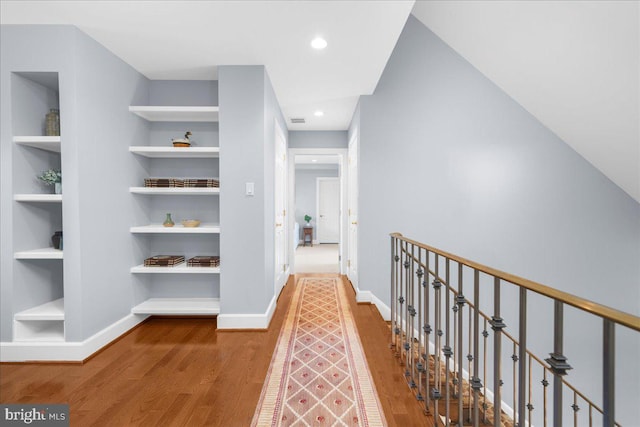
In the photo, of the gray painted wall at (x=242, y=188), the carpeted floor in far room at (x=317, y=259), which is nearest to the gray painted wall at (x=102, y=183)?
the gray painted wall at (x=242, y=188)

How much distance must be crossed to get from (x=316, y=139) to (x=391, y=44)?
2.76 meters

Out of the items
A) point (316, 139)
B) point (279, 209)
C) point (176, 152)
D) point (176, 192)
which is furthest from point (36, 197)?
point (316, 139)

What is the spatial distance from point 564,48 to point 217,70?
114 inches

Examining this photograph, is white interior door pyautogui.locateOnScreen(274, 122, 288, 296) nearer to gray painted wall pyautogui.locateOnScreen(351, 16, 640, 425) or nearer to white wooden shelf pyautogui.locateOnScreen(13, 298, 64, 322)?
gray painted wall pyautogui.locateOnScreen(351, 16, 640, 425)

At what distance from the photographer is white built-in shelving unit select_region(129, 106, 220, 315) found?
9.59ft

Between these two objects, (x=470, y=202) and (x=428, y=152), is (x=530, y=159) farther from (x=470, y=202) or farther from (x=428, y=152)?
(x=428, y=152)

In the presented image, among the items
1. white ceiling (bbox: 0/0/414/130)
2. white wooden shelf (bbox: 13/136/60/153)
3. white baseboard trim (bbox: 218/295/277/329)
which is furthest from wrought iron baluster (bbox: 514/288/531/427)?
white wooden shelf (bbox: 13/136/60/153)

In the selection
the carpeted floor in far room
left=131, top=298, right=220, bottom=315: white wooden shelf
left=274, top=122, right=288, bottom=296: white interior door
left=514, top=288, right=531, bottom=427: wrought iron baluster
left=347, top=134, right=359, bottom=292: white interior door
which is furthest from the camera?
the carpeted floor in far room

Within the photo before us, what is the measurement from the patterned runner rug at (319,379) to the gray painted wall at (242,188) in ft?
1.82

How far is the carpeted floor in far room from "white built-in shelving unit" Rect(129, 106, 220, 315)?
8.69 ft

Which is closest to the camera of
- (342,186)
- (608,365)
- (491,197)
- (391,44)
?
(608,365)

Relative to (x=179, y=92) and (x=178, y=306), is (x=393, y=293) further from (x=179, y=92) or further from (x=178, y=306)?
(x=179, y=92)

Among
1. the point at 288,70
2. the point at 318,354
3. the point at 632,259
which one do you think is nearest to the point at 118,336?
the point at 318,354

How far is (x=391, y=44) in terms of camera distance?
251 cm
